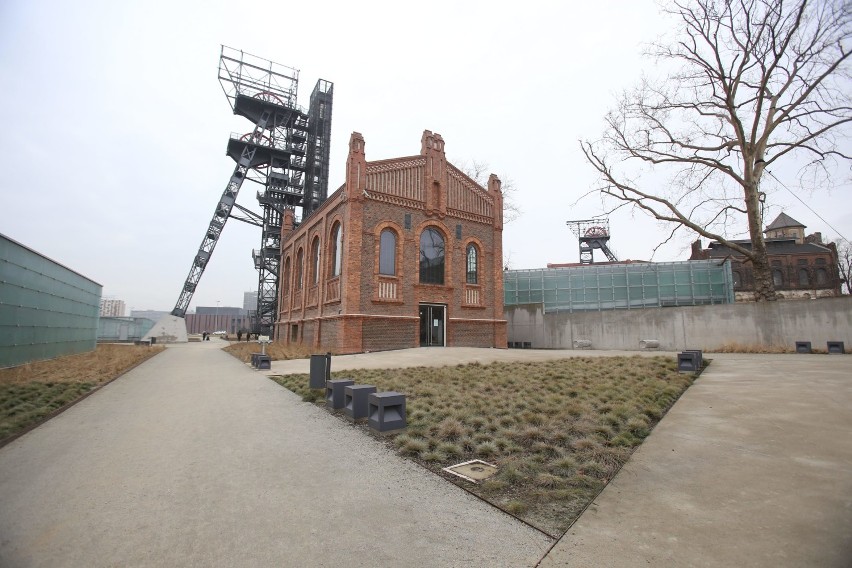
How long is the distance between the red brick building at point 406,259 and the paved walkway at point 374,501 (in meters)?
14.2

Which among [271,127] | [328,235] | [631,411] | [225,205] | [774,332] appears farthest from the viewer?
[271,127]

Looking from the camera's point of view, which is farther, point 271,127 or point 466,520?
point 271,127

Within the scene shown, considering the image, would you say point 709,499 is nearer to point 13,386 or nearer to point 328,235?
point 13,386

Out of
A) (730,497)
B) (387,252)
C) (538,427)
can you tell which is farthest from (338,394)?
(387,252)

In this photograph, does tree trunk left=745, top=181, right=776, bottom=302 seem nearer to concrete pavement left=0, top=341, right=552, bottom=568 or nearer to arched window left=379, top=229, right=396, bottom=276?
arched window left=379, top=229, right=396, bottom=276

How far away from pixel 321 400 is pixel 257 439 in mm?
2536

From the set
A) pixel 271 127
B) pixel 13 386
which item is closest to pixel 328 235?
pixel 13 386

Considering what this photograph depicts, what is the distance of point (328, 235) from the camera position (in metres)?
23.9

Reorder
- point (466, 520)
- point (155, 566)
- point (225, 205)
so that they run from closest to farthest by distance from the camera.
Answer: point (155, 566), point (466, 520), point (225, 205)

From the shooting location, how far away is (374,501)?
3609 millimetres

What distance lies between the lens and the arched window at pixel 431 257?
2255 centimetres

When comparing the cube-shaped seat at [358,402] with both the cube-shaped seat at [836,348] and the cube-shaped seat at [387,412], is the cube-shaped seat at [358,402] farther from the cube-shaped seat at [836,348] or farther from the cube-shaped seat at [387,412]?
the cube-shaped seat at [836,348]

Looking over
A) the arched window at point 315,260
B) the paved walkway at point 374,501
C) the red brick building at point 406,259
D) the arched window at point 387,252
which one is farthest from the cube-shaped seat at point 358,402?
the arched window at point 315,260

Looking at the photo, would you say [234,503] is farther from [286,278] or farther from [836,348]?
[286,278]
